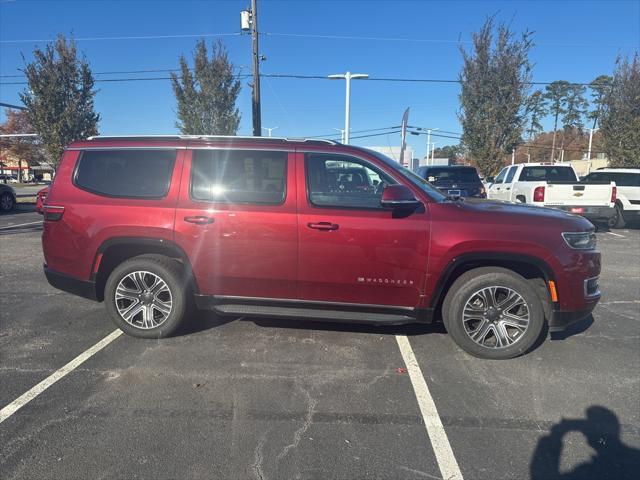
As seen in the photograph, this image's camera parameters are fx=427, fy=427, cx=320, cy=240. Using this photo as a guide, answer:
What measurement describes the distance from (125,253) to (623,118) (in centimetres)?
2209

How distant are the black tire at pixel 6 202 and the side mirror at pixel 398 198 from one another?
16363 millimetres

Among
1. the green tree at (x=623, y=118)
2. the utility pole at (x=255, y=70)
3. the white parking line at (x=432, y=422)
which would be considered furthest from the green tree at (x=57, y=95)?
the green tree at (x=623, y=118)

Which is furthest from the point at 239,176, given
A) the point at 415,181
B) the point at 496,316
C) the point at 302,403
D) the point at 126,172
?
the point at 496,316

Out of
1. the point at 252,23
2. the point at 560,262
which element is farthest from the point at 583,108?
the point at 560,262

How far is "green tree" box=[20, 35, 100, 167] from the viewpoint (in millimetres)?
15867

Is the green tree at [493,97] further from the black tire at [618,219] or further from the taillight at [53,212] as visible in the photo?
the taillight at [53,212]

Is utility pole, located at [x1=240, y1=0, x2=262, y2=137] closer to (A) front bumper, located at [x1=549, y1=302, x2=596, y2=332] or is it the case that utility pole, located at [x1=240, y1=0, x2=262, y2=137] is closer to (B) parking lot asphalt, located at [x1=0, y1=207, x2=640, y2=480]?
(B) parking lot asphalt, located at [x1=0, y1=207, x2=640, y2=480]

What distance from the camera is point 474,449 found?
2.67 metres

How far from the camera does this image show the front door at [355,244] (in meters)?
3.74

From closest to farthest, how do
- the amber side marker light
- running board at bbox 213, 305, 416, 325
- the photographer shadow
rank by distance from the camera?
1. the photographer shadow
2. the amber side marker light
3. running board at bbox 213, 305, 416, 325

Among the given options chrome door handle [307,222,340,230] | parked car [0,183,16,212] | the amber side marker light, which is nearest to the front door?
chrome door handle [307,222,340,230]

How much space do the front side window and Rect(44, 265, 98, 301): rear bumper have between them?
242 cm

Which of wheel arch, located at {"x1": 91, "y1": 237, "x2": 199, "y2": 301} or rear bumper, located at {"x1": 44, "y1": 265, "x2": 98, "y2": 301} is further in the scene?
rear bumper, located at {"x1": 44, "y1": 265, "x2": 98, "y2": 301}

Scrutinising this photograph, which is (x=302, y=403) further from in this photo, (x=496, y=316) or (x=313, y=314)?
(x=496, y=316)
